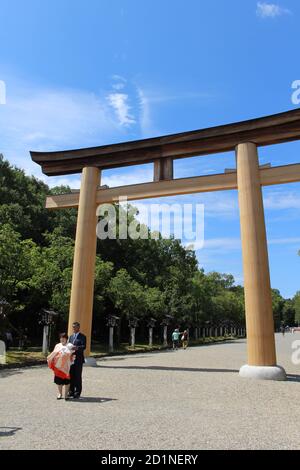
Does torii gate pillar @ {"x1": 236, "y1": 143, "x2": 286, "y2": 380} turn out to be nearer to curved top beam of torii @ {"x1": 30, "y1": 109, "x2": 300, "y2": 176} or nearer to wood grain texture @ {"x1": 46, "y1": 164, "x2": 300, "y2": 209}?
wood grain texture @ {"x1": 46, "y1": 164, "x2": 300, "y2": 209}

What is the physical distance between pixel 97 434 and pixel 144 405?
222 cm

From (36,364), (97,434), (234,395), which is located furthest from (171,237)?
(97,434)

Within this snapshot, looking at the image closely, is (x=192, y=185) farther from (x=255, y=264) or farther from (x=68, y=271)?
(x=68, y=271)

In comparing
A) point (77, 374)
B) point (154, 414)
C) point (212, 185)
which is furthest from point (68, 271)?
point (154, 414)

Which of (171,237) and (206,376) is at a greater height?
(171,237)

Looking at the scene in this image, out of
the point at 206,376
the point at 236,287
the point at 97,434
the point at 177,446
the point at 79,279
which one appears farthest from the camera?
the point at 236,287

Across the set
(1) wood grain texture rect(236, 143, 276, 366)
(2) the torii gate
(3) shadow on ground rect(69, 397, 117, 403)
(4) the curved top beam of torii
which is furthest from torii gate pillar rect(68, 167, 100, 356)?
(3) shadow on ground rect(69, 397, 117, 403)

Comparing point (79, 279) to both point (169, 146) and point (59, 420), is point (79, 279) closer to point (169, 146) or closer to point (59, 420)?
point (169, 146)

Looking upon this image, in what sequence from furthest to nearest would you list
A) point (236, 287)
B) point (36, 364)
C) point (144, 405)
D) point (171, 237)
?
point (236, 287) < point (171, 237) < point (36, 364) < point (144, 405)

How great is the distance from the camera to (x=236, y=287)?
3996 inches

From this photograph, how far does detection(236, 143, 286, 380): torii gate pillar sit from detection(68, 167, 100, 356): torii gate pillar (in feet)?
18.5

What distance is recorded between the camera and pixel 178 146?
47.3ft

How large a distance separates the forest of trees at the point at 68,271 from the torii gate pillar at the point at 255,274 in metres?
9.41

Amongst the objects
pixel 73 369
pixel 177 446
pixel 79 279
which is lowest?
pixel 177 446
